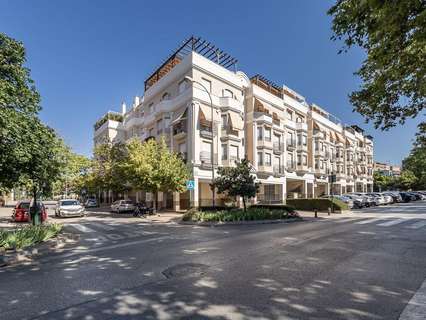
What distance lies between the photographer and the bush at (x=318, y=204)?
85.9 feet

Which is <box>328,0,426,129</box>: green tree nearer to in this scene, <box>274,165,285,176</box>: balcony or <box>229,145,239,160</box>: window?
<box>229,145,239,160</box>: window

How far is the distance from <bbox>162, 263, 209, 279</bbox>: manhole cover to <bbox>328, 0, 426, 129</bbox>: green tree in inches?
264

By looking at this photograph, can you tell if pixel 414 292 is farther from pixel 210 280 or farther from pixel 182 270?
pixel 182 270

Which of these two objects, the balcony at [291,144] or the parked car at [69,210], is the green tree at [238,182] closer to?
the parked car at [69,210]

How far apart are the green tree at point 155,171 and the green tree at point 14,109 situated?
40.5ft

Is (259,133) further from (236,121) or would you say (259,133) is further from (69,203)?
(69,203)

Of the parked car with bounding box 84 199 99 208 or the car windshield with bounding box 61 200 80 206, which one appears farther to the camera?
the parked car with bounding box 84 199 99 208

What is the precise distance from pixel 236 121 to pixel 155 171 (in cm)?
1212

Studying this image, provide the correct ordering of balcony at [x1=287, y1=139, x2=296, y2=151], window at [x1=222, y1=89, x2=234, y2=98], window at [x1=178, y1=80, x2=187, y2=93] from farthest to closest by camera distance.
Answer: balcony at [x1=287, y1=139, x2=296, y2=151]
window at [x1=222, y1=89, x2=234, y2=98]
window at [x1=178, y1=80, x2=187, y2=93]

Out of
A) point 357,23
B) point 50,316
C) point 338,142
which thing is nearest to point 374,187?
point 338,142

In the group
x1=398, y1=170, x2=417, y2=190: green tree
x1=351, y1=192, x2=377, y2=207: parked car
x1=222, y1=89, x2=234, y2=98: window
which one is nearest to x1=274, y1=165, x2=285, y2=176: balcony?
x1=351, y1=192, x2=377, y2=207: parked car

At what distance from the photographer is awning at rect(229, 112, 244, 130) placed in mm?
30844

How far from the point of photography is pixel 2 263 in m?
7.84

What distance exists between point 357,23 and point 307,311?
6383 mm
